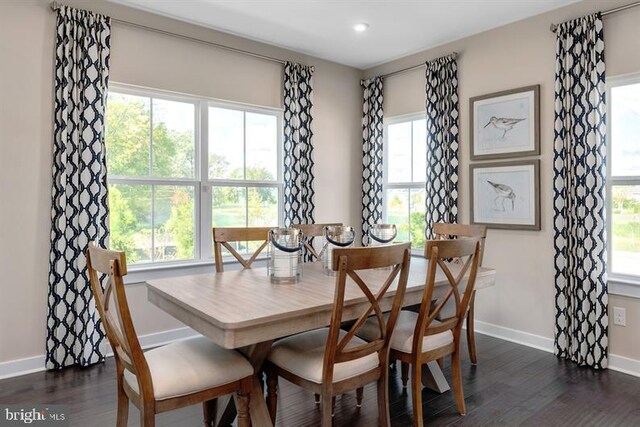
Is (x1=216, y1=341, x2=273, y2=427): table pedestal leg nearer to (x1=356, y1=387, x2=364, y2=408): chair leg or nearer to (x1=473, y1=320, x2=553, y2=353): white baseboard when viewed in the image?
(x1=356, y1=387, x2=364, y2=408): chair leg

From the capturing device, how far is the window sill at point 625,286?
2.97 meters

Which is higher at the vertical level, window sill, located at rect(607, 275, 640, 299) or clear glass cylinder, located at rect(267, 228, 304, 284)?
clear glass cylinder, located at rect(267, 228, 304, 284)

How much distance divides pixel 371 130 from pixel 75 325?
3478 mm

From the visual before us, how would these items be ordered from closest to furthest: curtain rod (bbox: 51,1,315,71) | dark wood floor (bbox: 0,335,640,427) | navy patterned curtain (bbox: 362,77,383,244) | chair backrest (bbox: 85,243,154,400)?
chair backrest (bbox: 85,243,154,400) < dark wood floor (bbox: 0,335,640,427) < curtain rod (bbox: 51,1,315,71) < navy patterned curtain (bbox: 362,77,383,244)

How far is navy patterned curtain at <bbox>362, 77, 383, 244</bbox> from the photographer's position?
15.9 feet

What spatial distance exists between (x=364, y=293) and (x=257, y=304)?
464 mm

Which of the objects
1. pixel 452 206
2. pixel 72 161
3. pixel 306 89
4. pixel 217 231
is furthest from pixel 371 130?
pixel 72 161

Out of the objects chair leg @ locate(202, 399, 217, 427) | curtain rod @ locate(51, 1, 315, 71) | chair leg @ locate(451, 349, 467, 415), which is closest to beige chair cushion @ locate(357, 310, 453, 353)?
chair leg @ locate(451, 349, 467, 415)

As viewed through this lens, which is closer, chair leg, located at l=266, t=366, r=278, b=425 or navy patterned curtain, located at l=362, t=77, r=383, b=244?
chair leg, located at l=266, t=366, r=278, b=425

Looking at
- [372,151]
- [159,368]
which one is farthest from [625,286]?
[159,368]

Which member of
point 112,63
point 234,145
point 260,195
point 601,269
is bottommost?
point 601,269

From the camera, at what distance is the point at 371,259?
1.75 m

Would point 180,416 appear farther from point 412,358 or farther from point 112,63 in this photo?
point 112,63

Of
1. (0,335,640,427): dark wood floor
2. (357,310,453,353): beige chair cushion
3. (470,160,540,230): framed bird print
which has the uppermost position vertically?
(470,160,540,230): framed bird print
